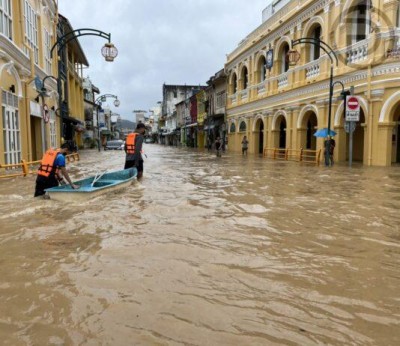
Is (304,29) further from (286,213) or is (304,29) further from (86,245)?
(86,245)

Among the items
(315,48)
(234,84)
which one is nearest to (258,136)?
(234,84)

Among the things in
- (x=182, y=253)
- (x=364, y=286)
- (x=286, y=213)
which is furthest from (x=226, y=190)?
(x=364, y=286)

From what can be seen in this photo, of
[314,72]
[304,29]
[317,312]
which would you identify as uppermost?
[304,29]

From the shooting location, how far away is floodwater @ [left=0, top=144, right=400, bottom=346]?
3.26 meters

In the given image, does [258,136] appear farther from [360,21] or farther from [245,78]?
[360,21]

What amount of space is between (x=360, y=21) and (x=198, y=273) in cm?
1889

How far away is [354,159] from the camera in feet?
73.1

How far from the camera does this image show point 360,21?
19.4m

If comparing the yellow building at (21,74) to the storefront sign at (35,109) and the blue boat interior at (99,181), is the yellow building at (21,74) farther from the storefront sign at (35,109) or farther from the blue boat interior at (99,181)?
the blue boat interior at (99,181)

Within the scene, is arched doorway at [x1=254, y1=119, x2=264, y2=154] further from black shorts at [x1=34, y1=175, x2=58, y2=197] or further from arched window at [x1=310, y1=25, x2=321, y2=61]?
black shorts at [x1=34, y1=175, x2=58, y2=197]

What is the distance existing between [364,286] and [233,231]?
254cm

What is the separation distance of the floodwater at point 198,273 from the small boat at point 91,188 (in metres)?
0.24

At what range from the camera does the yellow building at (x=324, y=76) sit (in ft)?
56.1

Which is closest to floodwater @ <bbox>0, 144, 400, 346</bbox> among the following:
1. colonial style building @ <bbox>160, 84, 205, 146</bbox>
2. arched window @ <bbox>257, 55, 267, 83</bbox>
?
arched window @ <bbox>257, 55, 267, 83</bbox>
